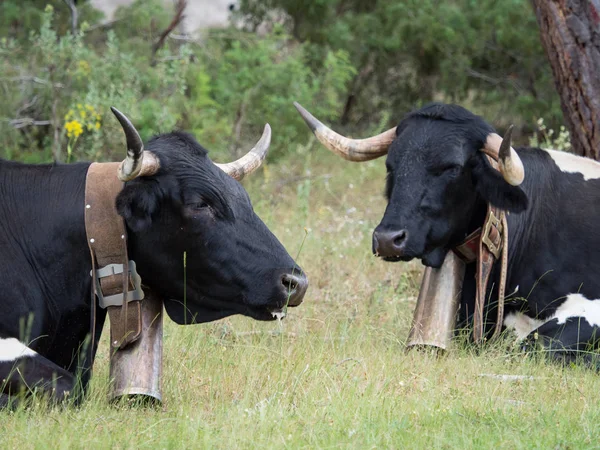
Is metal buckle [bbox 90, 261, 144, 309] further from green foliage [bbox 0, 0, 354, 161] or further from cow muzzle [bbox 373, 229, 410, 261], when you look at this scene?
green foliage [bbox 0, 0, 354, 161]

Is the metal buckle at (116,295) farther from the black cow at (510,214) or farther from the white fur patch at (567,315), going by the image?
the white fur patch at (567,315)

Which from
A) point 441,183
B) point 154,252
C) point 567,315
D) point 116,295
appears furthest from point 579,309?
point 116,295

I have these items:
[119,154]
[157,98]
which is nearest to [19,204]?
[119,154]

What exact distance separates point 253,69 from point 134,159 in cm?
739

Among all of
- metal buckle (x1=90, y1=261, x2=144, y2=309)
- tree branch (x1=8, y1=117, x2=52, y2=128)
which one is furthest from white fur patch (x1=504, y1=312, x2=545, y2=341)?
tree branch (x1=8, y1=117, x2=52, y2=128)

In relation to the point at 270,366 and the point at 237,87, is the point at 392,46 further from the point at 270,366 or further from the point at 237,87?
the point at 270,366

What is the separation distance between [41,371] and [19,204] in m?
0.90

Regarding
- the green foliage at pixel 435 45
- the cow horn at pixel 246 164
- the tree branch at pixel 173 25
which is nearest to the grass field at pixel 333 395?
the cow horn at pixel 246 164

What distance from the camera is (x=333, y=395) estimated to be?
450 centimetres

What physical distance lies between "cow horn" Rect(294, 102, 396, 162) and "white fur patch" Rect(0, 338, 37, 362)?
101 inches

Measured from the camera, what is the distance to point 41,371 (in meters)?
4.26

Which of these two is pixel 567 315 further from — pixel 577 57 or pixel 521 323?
pixel 577 57

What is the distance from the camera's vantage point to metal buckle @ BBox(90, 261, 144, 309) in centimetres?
443

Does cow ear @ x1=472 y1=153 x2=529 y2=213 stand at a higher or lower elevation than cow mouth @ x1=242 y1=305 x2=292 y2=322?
higher
